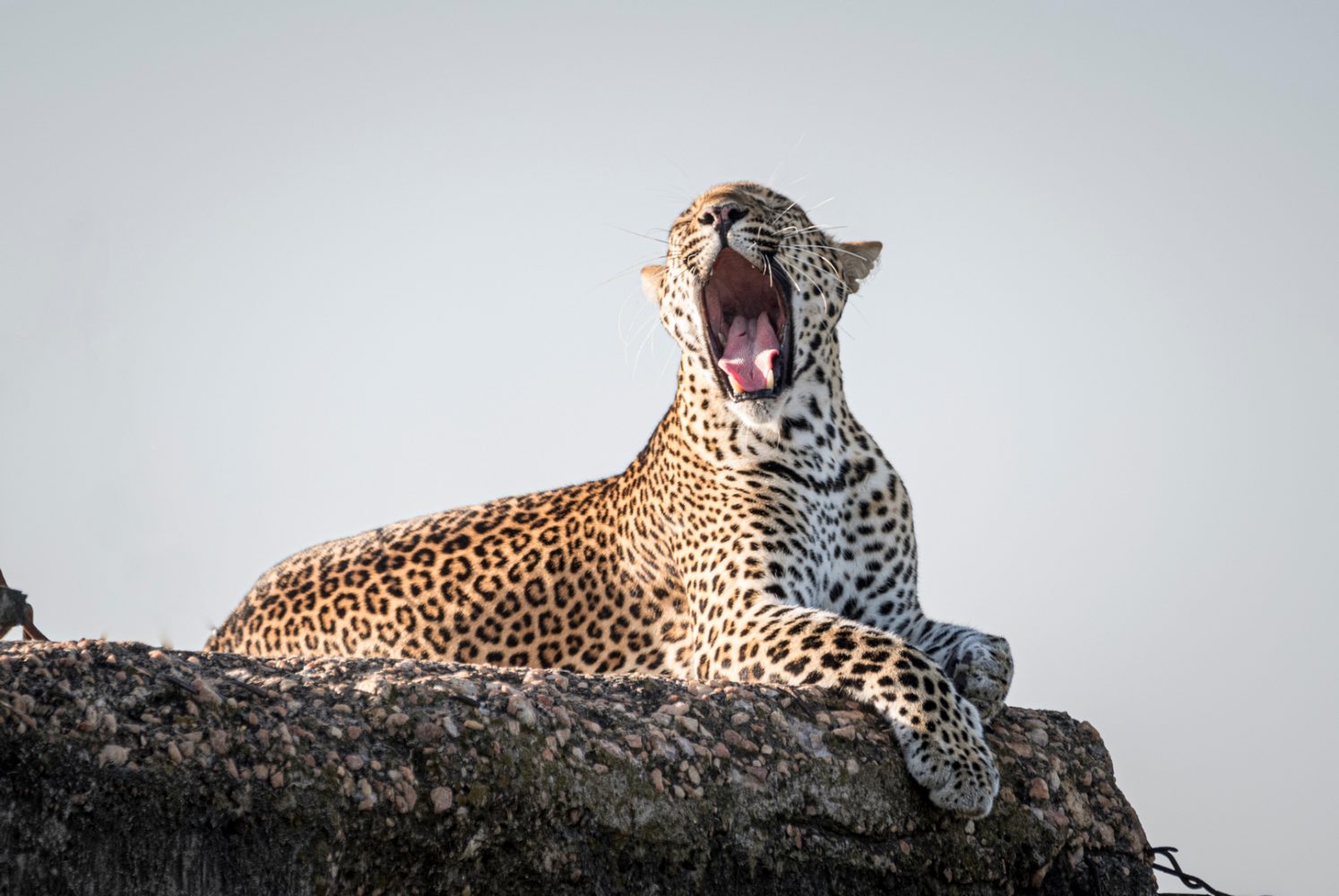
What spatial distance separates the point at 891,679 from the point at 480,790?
2.58m

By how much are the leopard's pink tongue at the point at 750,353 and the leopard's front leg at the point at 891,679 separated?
5.53 ft

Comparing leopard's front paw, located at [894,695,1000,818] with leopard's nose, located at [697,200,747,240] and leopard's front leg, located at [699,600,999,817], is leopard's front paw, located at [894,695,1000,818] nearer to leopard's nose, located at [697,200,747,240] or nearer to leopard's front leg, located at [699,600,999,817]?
leopard's front leg, located at [699,600,999,817]

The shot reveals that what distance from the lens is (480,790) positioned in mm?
6480

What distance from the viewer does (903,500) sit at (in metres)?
11.1

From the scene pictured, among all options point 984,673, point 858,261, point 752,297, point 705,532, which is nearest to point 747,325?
point 752,297

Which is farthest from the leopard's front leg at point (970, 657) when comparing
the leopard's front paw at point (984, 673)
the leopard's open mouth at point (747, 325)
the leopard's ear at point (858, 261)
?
the leopard's ear at point (858, 261)

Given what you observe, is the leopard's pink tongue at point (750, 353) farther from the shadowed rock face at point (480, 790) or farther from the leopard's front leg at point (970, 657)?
the shadowed rock face at point (480, 790)

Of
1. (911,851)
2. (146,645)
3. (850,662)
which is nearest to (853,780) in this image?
(911,851)

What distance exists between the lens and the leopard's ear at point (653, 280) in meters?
11.3

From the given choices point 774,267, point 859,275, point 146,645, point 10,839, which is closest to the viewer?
point 10,839

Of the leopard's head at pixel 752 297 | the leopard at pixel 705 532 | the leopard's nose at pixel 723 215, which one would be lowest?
the leopard at pixel 705 532

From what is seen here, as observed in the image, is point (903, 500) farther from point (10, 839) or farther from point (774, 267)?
point (10, 839)

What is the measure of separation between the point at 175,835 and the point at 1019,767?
449cm

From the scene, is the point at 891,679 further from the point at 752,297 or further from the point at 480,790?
the point at 752,297
